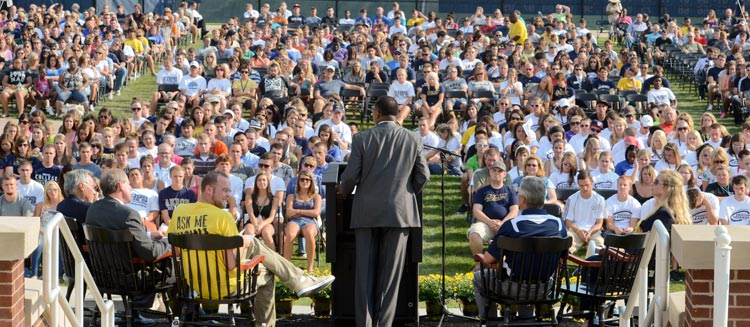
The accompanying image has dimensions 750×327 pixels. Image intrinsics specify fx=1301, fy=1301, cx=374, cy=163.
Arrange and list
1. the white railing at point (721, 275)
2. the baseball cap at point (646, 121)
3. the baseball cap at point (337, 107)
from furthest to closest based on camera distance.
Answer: the baseball cap at point (337, 107) → the baseball cap at point (646, 121) → the white railing at point (721, 275)

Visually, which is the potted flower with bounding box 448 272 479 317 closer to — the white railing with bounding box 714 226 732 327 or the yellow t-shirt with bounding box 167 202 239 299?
the yellow t-shirt with bounding box 167 202 239 299

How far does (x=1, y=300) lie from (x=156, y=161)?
872 cm

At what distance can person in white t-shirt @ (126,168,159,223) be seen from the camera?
13641 mm

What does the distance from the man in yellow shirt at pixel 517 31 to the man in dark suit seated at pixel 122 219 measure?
19.7m

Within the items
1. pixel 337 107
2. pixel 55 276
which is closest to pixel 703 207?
pixel 337 107

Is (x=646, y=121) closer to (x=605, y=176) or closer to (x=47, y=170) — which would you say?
(x=605, y=176)

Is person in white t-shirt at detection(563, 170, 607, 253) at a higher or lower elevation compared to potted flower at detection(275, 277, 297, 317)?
higher

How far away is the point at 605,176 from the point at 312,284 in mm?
6217

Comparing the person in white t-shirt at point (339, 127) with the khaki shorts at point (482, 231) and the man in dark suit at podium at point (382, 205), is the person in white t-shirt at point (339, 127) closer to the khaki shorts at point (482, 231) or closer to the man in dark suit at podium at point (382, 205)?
the khaki shorts at point (482, 231)

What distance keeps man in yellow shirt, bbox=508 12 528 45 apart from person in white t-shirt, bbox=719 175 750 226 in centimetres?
1504

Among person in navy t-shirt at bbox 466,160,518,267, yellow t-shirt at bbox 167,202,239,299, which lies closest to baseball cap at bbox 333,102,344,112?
person in navy t-shirt at bbox 466,160,518,267

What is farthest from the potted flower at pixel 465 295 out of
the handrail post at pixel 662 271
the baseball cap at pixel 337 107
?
the baseball cap at pixel 337 107

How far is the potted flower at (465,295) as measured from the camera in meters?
10.7

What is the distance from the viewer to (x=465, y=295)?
10.7 meters
